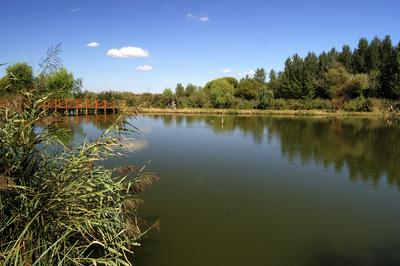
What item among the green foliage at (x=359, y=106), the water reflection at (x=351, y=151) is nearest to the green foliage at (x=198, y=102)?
the green foliage at (x=359, y=106)

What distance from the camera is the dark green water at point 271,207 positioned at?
23.3 ft

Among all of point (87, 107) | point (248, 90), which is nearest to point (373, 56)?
point (248, 90)

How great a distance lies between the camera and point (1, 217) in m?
4.28

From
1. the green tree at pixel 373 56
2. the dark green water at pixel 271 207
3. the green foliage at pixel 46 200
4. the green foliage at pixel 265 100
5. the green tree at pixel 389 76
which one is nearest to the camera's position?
the green foliage at pixel 46 200

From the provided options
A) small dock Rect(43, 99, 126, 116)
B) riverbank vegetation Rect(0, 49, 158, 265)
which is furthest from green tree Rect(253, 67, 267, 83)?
riverbank vegetation Rect(0, 49, 158, 265)

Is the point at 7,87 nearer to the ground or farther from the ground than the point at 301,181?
farther from the ground

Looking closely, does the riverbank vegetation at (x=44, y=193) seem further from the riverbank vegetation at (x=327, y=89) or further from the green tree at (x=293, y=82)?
the green tree at (x=293, y=82)

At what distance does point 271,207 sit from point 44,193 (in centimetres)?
695

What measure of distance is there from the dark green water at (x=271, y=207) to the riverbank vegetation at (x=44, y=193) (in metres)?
1.63

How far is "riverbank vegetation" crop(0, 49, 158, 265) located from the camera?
4227 mm

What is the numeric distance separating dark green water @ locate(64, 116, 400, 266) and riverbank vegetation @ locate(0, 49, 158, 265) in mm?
1628

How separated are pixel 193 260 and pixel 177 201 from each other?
3.40 metres

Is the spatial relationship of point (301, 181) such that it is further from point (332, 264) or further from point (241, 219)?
point (332, 264)

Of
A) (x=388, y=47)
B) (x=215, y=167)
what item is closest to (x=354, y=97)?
(x=388, y=47)
